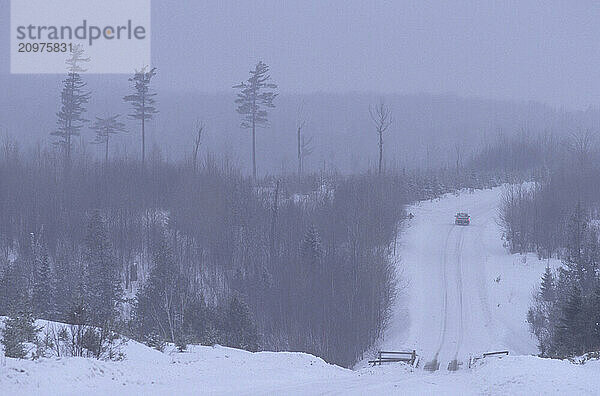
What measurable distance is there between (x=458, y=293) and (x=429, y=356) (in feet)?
41.1

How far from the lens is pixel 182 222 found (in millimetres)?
52281

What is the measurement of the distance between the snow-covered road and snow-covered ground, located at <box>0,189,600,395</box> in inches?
2.7

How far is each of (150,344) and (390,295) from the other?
2446cm

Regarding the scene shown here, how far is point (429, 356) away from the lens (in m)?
32.4

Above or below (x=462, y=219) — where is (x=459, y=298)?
below

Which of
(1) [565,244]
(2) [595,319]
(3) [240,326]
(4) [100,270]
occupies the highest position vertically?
(2) [595,319]

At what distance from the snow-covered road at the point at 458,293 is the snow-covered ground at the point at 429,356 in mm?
70

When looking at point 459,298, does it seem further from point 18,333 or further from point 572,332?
point 18,333

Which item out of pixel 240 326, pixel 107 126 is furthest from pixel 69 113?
pixel 240 326

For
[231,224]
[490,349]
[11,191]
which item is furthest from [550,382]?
[11,191]

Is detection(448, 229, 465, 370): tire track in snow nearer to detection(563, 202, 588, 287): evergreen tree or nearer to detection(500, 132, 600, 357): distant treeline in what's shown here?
detection(500, 132, 600, 357): distant treeline

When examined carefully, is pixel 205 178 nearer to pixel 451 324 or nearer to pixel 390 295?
pixel 390 295

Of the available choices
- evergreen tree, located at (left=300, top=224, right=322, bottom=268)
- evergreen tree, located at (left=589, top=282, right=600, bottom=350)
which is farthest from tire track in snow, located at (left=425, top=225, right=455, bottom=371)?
evergreen tree, located at (left=300, top=224, right=322, bottom=268)

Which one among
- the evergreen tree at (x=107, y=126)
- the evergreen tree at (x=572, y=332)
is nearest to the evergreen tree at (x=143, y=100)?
the evergreen tree at (x=107, y=126)
